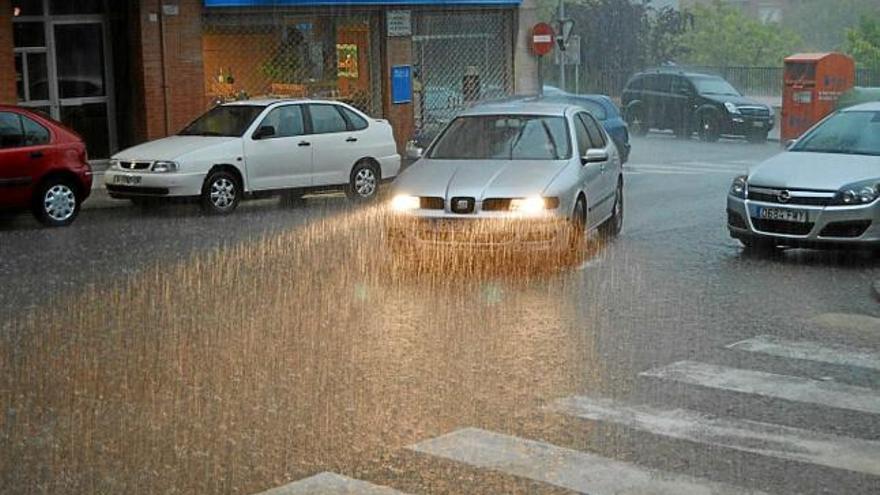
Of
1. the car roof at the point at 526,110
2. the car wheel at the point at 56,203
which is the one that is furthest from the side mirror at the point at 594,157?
the car wheel at the point at 56,203

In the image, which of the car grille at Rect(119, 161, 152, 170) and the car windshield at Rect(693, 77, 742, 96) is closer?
the car grille at Rect(119, 161, 152, 170)

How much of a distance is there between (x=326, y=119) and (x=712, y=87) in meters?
18.6

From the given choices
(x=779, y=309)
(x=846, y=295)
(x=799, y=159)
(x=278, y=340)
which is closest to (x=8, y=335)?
(x=278, y=340)

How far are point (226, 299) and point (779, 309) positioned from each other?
4.34m

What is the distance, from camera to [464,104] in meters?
27.0

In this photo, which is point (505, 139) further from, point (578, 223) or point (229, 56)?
point (229, 56)

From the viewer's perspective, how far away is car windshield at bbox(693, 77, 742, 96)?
35.0 m

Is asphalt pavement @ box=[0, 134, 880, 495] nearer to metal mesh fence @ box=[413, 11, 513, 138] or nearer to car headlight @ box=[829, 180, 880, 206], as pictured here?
car headlight @ box=[829, 180, 880, 206]

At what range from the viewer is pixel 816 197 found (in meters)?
12.9

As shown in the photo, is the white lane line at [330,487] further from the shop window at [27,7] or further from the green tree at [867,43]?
the green tree at [867,43]

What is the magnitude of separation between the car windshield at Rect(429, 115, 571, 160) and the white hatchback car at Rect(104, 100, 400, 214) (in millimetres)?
4583

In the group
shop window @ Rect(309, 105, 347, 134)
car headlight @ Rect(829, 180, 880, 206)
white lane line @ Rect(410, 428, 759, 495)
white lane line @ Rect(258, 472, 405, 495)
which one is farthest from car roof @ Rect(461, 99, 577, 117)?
white lane line @ Rect(258, 472, 405, 495)

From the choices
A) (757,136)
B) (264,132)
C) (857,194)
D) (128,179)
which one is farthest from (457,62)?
(857,194)

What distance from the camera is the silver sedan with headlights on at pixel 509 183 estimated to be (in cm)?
1220
